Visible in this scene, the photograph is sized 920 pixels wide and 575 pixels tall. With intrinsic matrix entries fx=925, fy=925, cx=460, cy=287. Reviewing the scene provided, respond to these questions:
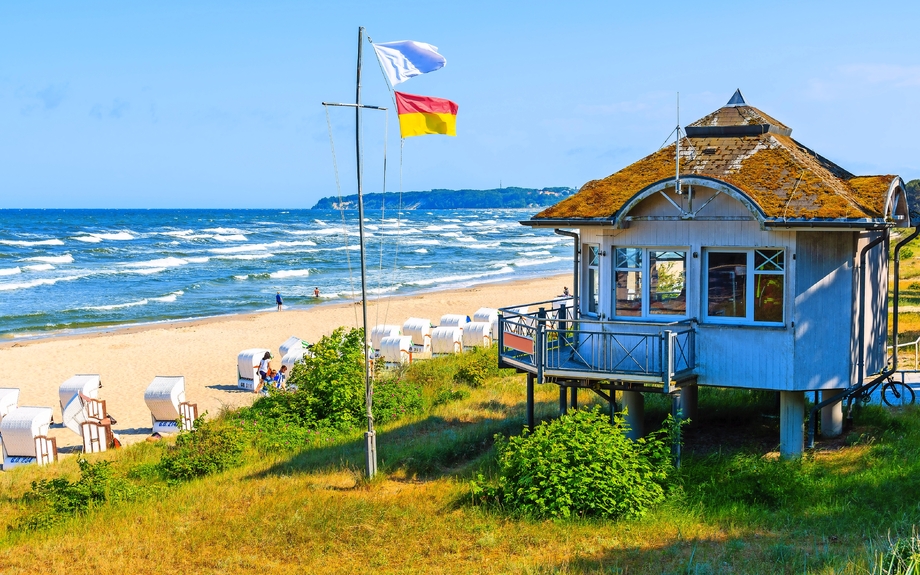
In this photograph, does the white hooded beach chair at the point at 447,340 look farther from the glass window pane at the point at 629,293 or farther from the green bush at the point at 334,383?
the glass window pane at the point at 629,293

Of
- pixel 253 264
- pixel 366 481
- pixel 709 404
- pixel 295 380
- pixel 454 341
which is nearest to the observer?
pixel 366 481

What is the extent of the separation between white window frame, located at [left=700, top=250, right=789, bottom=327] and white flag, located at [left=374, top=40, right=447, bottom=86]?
536 cm

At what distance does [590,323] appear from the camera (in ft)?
51.2

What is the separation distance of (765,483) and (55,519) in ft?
37.3

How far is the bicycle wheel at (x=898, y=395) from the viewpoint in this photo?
18.4 meters

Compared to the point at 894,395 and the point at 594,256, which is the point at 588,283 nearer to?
the point at 594,256

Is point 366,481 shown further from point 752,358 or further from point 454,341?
point 454,341

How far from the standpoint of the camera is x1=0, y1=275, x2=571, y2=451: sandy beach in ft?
94.7

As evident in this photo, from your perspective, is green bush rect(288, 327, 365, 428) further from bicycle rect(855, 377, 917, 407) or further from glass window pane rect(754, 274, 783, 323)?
bicycle rect(855, 377, 917, 407)

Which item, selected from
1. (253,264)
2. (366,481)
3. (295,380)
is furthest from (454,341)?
(253,264)

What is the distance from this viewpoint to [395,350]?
30219 mm

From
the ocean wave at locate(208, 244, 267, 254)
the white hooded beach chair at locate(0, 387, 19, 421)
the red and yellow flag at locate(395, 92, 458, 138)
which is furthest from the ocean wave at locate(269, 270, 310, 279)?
the red and yellow flag at locate(395, 92, 458, 138)

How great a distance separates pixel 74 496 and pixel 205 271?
6207cm

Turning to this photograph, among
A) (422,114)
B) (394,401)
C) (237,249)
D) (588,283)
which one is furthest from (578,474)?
(237,249)
